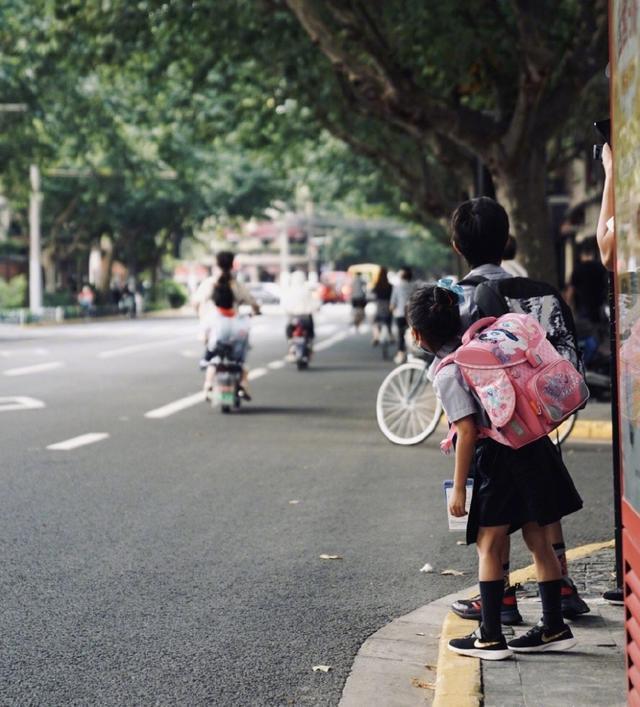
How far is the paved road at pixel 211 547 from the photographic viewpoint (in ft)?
16.6

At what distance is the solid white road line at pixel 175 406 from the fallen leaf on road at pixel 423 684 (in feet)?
32.5

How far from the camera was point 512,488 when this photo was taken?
5.02m

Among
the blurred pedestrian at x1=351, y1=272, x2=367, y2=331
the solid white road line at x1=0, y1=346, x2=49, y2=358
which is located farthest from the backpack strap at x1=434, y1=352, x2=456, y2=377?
the blurred pedestrian at x1=351, y1=272, x2=367, y2=331

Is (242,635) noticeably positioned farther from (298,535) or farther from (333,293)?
(333,293)

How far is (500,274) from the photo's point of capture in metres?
5.54

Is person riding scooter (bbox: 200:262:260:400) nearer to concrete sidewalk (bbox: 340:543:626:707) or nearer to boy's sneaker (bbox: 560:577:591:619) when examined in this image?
concrete sidewalk (bbox: 340:543:626:707)

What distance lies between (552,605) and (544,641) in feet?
0.46

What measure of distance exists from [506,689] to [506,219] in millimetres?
1853

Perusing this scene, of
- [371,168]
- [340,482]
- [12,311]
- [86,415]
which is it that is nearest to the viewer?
[340,482]

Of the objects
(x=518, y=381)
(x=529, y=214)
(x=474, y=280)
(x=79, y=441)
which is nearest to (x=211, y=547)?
(x=474, y=280)

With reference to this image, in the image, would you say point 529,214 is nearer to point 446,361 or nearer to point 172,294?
point 446,361

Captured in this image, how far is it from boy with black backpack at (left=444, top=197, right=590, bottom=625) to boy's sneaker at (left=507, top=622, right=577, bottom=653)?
364mm

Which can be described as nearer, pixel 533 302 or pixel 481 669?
pixel 481 669

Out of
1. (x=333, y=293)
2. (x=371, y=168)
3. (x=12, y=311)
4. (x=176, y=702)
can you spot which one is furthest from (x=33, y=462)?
(x=333, y=293)
